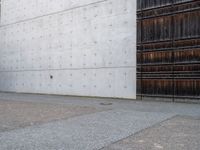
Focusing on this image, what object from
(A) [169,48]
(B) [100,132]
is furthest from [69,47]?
(B) [100,132]

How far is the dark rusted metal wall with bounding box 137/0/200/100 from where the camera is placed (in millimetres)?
11602

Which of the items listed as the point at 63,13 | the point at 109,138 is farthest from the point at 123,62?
the point at 109,138

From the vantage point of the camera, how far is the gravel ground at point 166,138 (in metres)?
4.83

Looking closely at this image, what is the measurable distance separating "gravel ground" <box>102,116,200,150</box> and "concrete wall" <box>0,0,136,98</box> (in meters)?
7.14

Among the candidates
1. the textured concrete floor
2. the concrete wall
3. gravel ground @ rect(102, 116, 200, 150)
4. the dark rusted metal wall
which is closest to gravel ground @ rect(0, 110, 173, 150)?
the textured concrete floor

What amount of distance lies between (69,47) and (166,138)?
12259mm

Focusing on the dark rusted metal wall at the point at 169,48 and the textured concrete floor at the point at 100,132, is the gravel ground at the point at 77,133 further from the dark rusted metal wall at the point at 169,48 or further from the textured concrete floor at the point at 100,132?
the dark rusted metal wall at the point at 169,48

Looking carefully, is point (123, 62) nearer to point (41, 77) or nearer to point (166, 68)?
point (166, 68)

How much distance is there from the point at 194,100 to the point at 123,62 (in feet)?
13.9

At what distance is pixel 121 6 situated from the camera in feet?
46.9

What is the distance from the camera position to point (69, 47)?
55.5ft

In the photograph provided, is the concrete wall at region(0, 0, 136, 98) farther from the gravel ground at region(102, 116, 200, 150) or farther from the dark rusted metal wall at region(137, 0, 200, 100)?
the gravel ground at region(102, 116, 200, 150)

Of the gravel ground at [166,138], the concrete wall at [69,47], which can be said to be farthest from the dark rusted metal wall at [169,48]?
the gravel ground at [166,138]

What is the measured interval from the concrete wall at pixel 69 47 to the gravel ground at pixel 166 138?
23.4 ft
